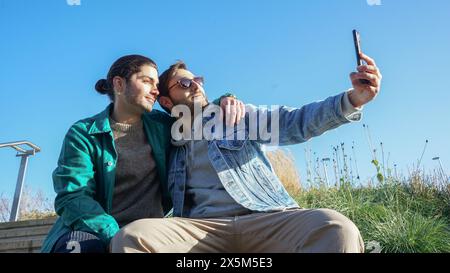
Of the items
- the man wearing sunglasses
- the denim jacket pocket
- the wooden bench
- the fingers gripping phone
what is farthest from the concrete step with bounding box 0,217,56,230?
the fingers gripping phone

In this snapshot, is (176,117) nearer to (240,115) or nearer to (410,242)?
(240,115)

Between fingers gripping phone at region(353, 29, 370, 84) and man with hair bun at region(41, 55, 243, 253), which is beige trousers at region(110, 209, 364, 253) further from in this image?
fingers gripping phone at region(353, 29, 370, 84)

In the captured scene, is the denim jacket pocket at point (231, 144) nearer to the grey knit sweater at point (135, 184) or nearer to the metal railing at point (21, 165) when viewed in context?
the grey knit sweater at point (135, 184)

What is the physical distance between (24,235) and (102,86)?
94.0 inches

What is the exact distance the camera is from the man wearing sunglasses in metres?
1.80

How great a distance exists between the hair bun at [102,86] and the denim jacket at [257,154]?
31.5 inches

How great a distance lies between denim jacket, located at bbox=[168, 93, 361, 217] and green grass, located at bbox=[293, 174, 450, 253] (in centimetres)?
236

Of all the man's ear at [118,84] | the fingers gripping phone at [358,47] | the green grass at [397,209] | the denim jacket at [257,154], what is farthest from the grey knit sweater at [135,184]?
the green grass at [397,209]

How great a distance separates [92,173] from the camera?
2.33 m

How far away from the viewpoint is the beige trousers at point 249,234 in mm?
1737

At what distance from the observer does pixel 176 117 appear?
279cm

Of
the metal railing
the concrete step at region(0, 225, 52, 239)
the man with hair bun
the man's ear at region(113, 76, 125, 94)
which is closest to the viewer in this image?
the man with hair bun

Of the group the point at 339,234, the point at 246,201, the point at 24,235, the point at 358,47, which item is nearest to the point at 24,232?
the point at 24,235

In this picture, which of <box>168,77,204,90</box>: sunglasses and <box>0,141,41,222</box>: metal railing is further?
<box>0,141,41,222</box>: metal railing
